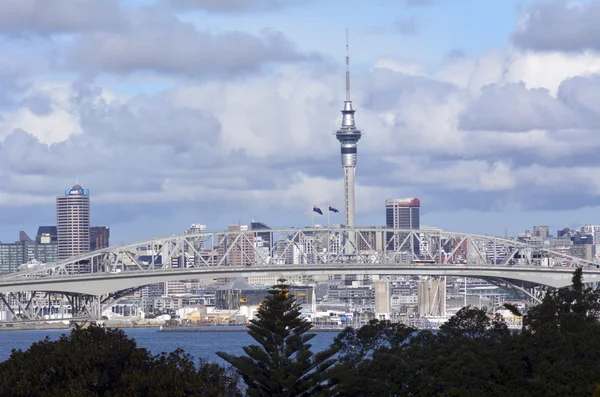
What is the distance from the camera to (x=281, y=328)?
62.1 meters

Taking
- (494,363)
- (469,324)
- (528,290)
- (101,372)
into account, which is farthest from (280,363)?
(528,290)

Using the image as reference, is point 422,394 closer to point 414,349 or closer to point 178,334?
point 414,349

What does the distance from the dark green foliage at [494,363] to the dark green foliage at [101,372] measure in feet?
24.0

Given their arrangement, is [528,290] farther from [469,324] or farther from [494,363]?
[494,363]

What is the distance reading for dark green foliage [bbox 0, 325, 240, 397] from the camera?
2044 inches

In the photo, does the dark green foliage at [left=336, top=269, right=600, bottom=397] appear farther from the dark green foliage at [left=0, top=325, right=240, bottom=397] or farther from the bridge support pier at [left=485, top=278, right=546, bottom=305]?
the bridge support pier at [left=485, top=278, right=546, bottom=305]

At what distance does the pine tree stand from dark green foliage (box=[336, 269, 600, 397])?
126 cm

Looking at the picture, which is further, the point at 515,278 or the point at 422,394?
the point at 515,278

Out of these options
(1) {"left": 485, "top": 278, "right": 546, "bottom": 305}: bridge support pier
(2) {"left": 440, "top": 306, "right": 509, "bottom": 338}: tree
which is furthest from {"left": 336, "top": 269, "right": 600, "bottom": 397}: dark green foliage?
(1) {"left": 485, "top": 278, "right": 546, "bottom": 305}: bridge support pier

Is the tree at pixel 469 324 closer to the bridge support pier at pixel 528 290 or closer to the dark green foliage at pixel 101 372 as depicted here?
the dark green foliage at pixel 101 372

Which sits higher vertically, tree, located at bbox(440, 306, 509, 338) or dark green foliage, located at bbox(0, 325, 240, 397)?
tree, located at bbox(440, 306, 509, 338)

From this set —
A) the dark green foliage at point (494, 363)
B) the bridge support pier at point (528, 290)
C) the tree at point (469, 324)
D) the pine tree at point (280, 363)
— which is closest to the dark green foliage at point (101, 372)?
the pine tree at point (280, 363)

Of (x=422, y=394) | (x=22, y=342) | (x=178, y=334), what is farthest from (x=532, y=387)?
(x=178, y=334)

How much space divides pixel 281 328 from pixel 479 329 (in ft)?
49.5
